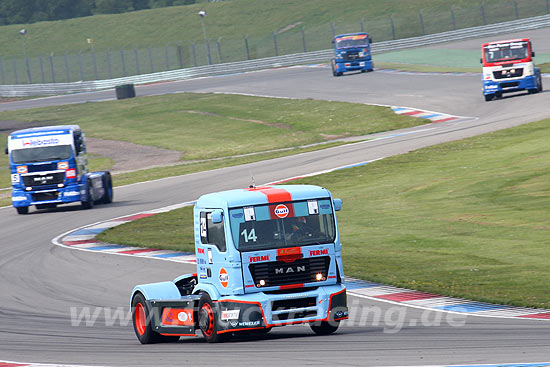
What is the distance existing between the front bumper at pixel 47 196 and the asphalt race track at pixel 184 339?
1.71 feet

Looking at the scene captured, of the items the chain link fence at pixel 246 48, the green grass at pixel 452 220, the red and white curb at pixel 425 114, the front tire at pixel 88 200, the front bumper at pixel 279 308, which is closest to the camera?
the front bumper at pixel 279 308

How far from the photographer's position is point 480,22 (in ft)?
266

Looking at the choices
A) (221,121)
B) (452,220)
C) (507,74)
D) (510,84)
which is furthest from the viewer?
(221,121)

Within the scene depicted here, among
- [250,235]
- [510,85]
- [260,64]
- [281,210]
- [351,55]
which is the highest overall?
[260,64]

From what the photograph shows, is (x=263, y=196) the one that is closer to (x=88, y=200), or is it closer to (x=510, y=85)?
(x=88, y=200)

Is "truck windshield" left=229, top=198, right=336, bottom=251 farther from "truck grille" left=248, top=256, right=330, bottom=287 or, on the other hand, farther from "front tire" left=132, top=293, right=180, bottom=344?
"front tire" left=132, top=293, right=180, bottom=344

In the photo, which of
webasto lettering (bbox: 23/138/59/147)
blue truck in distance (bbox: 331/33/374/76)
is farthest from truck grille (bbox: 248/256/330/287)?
blue truck in distance (bbox: 331/33/374/76)

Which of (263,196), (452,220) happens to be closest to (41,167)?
(452,220)

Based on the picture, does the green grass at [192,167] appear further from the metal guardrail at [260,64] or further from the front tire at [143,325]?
the metal guardrail at [260,64]

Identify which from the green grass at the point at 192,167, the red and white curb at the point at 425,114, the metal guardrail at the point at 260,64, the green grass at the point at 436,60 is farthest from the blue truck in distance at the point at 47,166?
the metal guardrail at the point at 260,64

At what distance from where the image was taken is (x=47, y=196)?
30.8m

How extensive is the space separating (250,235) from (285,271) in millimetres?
678

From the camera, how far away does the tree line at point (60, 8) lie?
12812 centimetres

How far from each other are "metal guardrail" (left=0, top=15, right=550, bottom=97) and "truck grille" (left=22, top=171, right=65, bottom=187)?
169ft
